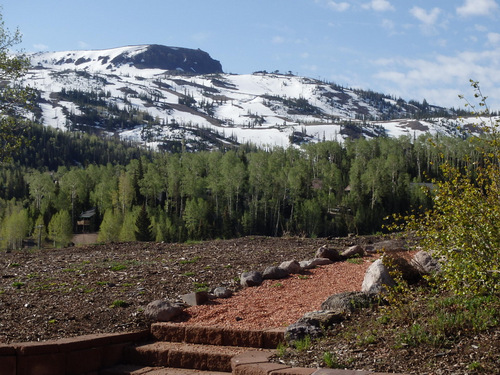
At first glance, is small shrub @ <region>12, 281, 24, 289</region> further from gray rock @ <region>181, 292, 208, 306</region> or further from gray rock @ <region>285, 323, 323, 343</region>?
gray rock @ <region>285, 323, 323, 343</region>

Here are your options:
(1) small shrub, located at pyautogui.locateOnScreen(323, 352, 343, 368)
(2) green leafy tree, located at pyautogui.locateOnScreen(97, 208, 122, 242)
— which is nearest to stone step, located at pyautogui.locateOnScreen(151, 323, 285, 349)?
(1) small shrub, located at pyautogui.locateOnScreen(323, 352, 343, 368)

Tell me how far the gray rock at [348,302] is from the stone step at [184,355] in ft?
6.30

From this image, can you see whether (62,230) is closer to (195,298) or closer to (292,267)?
(292,267)

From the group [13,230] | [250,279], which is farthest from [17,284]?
[13,230]

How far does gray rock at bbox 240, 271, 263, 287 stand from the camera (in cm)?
1312

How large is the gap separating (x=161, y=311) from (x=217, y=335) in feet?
5.30

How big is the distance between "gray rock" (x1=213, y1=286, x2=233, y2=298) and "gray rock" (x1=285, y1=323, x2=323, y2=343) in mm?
3651

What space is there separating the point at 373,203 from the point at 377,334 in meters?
77.6

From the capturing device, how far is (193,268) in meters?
15.6

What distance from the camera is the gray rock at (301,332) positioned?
843 cm

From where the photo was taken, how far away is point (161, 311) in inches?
410

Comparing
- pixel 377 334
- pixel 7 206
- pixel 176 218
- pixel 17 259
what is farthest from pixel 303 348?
pixel 7 206

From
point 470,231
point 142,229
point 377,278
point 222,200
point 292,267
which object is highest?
point 470,231

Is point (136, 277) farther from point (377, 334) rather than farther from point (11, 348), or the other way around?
point (377, 334)
